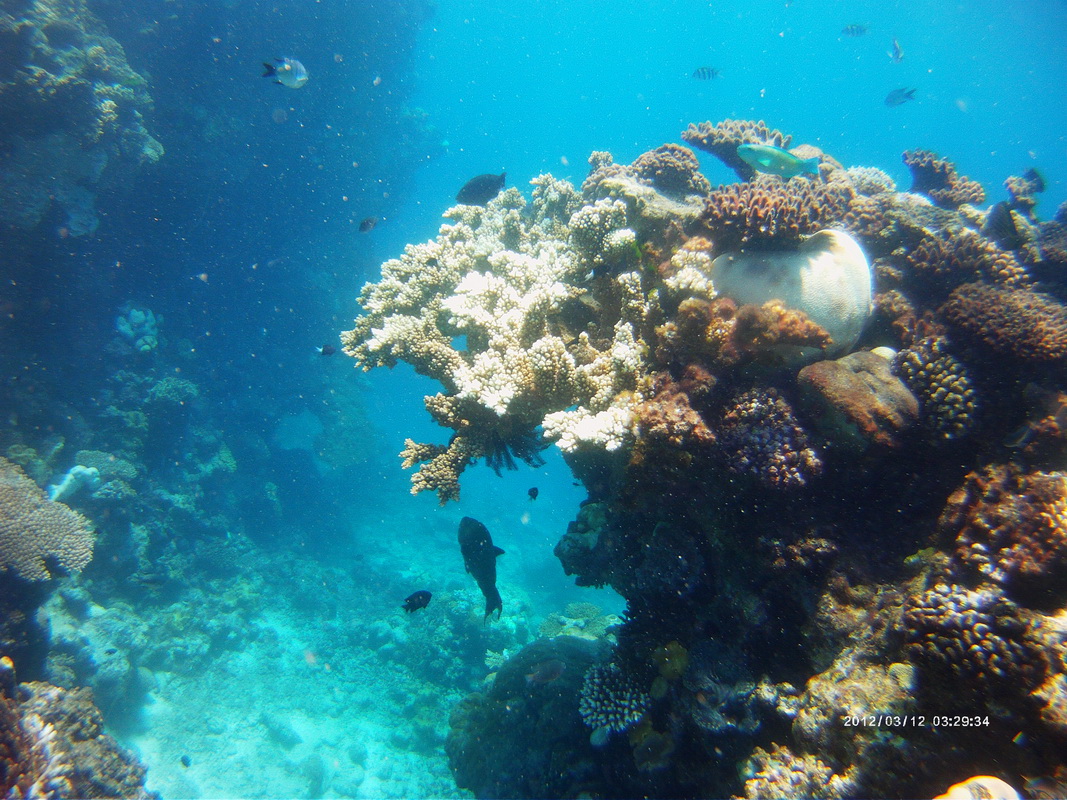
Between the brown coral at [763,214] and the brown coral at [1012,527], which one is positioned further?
the brown coral at [763,214]

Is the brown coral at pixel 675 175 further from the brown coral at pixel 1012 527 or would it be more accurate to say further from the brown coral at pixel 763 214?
the brown coral at pixel 1012 527

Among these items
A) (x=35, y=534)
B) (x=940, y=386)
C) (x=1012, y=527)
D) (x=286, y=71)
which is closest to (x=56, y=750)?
(x=35, y=534)

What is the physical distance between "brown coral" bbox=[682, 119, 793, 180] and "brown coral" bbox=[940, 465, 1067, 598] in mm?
6480

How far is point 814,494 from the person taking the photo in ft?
11.8

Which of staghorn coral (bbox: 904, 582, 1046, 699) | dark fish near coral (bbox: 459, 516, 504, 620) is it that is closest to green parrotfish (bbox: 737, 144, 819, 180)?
staghorn coral (bbox: 904, 582, 1046, 699)

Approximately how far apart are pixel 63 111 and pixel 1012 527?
60.7ft

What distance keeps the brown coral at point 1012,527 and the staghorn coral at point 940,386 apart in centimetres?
39

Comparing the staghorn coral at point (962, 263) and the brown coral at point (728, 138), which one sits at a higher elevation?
the brown coral at point (728, 138)

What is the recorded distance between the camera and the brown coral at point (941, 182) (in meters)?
6.67

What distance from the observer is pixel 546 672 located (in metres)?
7.29

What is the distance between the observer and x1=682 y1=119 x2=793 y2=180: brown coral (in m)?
7.80
